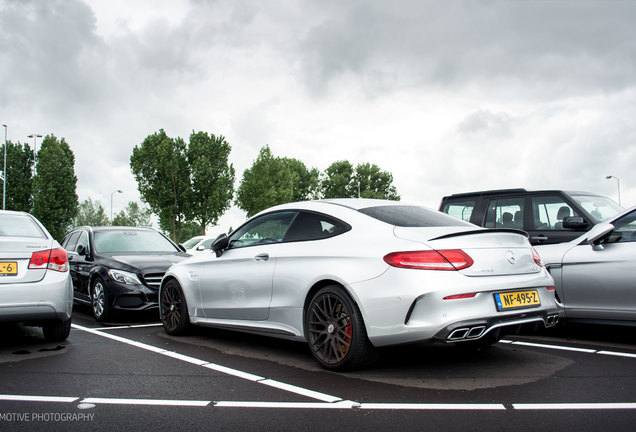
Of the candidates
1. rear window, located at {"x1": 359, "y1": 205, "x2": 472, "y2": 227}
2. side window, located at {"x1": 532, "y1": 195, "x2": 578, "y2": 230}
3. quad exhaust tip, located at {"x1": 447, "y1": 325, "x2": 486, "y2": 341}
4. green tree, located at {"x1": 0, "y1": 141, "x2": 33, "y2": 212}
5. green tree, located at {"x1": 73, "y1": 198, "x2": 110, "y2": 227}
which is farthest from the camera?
green tree, located at {"x1": 73, "y1": 198, "x2": 110, "y2": 227}

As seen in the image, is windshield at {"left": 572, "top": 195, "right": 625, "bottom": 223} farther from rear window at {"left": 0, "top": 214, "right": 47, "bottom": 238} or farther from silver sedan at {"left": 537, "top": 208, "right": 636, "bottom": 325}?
rear window at {"left": 0, "top": 214, "right": 47, "bottom": 238}

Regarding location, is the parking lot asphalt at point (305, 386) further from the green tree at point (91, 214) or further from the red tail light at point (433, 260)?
the green tree at point (91, 214)

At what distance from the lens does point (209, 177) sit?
50656mm

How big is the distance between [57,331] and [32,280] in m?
0.91

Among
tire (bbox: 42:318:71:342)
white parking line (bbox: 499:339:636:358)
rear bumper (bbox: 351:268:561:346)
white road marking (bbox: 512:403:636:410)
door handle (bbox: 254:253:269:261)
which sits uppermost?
door handle (bbox: 254:253:269:261)

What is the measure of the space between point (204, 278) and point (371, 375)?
8.81ft

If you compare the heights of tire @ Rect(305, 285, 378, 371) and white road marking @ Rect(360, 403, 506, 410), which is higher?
tire @ Rect(305, 285, 378, 371)

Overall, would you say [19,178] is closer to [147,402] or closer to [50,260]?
[50,260]

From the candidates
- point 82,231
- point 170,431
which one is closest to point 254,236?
point 170,431

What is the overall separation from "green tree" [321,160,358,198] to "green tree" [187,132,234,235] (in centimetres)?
3664

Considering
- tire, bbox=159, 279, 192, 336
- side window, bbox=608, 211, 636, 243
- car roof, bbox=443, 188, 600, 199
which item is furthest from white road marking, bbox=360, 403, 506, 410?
car roof, bbox=443, 188, 600, 199

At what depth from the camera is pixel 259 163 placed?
5122cm

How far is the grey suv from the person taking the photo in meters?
7.39

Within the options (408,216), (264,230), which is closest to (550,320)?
(408,216)
